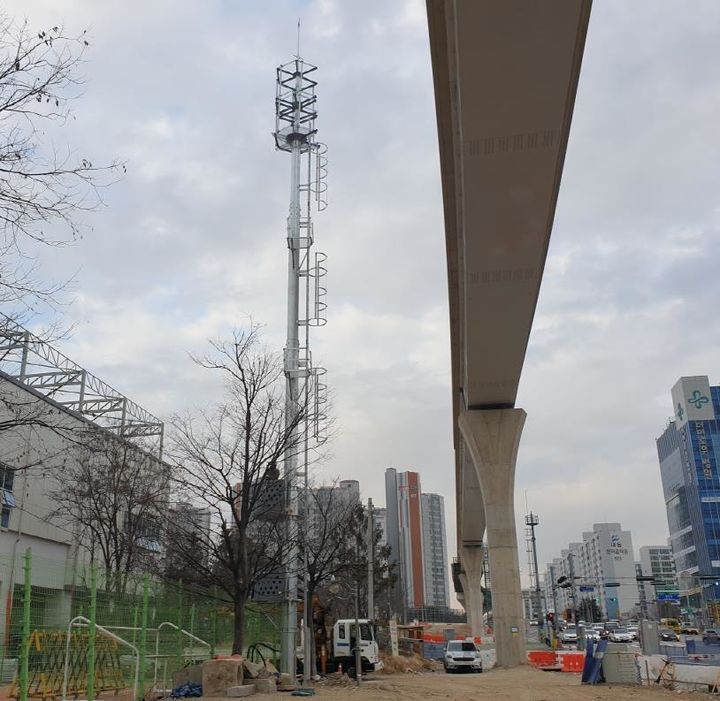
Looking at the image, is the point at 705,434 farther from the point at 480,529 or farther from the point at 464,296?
the point at 464,296

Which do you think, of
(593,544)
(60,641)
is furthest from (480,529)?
(593,544)

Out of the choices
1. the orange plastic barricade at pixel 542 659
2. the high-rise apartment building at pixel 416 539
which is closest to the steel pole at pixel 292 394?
the orange plastic barricade at pixel 542 659

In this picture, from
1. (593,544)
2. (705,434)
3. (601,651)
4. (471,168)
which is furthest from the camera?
(593,544)

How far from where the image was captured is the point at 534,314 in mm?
25062

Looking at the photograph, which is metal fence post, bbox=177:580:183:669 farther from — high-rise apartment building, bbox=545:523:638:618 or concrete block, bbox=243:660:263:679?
high-rise apartment building, bbox=545:523:638:618

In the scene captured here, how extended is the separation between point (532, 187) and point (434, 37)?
449cm

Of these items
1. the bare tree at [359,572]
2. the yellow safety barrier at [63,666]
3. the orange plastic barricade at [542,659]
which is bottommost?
the orange plastic barricade at [542,659]

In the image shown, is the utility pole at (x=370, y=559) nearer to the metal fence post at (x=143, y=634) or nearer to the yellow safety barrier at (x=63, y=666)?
the yellow safety barrier at (x=63, y=666)

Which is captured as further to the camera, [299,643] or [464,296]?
[299,643]

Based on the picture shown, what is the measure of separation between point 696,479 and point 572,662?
9679cm

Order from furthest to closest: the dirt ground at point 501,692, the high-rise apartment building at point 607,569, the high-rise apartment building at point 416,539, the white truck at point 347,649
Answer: the high-rise apartment building at point 607,569, the high-rise apartment building at point 416,539, the white truck at point 347,649, the dirt ground at point 501,692

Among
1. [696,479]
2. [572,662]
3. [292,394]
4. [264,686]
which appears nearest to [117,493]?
[292,394]

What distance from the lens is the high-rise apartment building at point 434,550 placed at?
11675 cm

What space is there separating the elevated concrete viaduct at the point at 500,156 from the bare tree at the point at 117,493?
1378 cm
